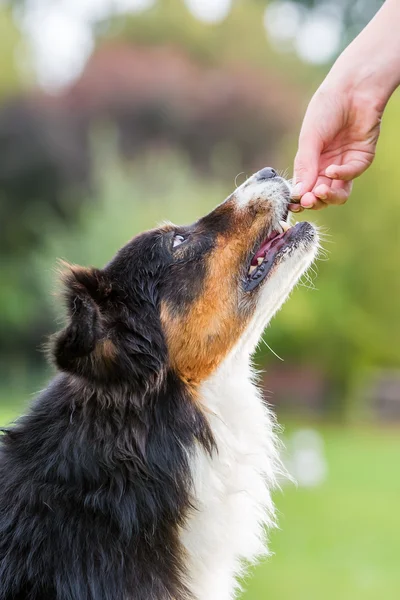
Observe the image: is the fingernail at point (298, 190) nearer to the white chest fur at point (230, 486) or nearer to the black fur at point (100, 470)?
the white chest fur at point (230, 486)

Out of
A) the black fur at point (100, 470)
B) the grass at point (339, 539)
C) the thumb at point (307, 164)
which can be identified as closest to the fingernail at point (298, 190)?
the thumb at point (307, 164)

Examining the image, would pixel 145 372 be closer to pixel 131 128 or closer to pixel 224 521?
pixel 224 521

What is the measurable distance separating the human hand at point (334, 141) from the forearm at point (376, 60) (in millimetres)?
23

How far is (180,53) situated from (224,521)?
3119 centimetres

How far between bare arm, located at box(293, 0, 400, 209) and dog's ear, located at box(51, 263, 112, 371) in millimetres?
1042

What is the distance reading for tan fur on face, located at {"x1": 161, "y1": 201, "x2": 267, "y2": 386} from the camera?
3936 mm

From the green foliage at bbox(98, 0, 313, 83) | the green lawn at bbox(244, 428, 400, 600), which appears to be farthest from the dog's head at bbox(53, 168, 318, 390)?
the green foliage at bbox(98, 0, 313, 83)

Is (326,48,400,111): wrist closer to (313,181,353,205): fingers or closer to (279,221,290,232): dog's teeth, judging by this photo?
(313,181,353,205): fingers

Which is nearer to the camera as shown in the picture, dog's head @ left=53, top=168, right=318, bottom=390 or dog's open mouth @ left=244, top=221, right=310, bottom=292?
dog's head @ left=53, top=168, right=318, bottom=390

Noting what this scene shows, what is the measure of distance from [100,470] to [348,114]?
5.82 feet

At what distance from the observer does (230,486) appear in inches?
154

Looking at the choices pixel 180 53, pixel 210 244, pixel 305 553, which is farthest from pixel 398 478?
pixel 180 53

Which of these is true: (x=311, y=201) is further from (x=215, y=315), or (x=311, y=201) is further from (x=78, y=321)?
(x=78, y=321)

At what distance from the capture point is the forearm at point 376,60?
3.61m
